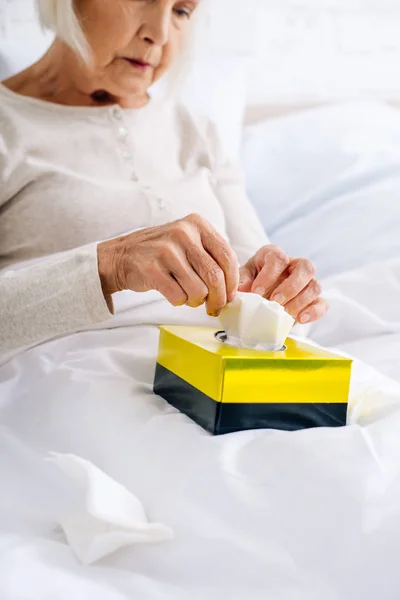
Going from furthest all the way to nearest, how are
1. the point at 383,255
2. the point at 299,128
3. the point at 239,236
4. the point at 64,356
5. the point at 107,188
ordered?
1. the point at 299,128
2. the point at 383,255
3. the point at 239,236
4. the point at 107,188
5. the point at 64,356

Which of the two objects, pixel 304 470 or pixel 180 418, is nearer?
pixel 304 470

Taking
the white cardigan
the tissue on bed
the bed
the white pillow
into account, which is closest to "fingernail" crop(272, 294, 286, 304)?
the bed

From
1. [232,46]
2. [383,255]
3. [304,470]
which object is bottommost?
[383,255]

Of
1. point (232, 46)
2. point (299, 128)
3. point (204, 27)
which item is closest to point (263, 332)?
point (204, 27)

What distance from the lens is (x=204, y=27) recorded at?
1283 mm

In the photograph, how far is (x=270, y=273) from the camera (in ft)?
2.90

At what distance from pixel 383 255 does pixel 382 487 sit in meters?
0.79

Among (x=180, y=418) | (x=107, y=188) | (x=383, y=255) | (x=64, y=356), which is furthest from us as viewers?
(x=383, y=255)

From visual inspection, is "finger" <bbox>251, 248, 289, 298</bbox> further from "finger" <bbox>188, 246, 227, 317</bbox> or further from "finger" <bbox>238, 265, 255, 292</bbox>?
"finger" <bbox>188, 246, 227, 317</bbox>

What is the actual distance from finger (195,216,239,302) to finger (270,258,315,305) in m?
0.16

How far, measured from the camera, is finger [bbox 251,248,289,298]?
0.88 m

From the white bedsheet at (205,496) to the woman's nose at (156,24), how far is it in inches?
21.0

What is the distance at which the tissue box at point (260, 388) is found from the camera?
63 centimetres

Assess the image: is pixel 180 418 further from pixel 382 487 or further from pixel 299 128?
pixel 299 128
